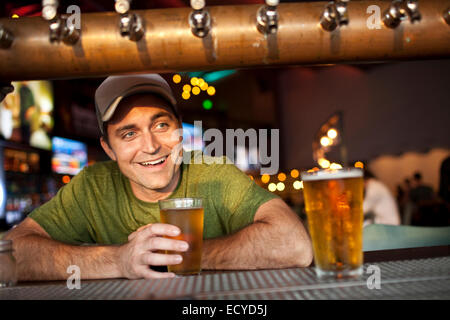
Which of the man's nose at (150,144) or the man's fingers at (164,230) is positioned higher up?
the man's nose at (150,144)

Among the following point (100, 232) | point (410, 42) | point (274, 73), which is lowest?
point (100, 232)

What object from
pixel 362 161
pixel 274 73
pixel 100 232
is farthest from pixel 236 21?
pixel 274 73

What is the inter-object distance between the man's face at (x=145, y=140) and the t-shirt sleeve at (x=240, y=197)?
22 cm

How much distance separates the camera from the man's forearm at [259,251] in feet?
3.68

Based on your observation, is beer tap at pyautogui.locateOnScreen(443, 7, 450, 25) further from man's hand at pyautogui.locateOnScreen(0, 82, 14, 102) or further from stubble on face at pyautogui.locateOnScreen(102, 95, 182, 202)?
stubble on face at pyautogui.locateOnScreen(102, 95, 182, 202)

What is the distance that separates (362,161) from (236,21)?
343 inches

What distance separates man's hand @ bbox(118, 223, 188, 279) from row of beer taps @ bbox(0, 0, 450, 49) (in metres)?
0.43

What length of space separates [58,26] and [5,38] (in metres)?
0.10

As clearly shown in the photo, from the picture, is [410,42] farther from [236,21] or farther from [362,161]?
[362,161]

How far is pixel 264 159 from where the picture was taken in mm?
7496

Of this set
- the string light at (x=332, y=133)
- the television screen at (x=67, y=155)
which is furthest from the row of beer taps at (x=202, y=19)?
the string light at (x=332, y=133)

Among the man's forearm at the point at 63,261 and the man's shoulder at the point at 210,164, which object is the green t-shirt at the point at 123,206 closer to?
the man's shoulder at the point at 210,164

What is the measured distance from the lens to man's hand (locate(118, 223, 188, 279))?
91 centimetres

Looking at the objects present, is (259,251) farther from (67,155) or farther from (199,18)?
(67,155)
